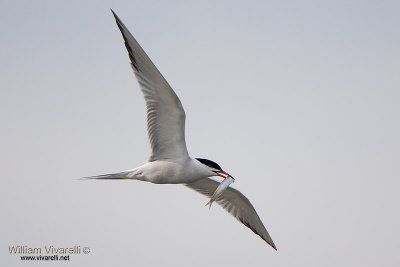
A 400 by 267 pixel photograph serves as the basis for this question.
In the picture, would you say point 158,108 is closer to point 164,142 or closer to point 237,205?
point 164,142

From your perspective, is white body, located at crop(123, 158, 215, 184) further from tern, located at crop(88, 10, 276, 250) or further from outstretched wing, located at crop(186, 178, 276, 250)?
outstretched wing, located at crop(186, 178, 276, 250)

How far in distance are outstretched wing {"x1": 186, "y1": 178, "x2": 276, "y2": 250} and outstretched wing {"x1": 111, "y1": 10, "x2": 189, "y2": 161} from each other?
4.76 feet

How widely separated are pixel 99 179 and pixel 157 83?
5.12 ft

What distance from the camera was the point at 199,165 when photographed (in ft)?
20.9

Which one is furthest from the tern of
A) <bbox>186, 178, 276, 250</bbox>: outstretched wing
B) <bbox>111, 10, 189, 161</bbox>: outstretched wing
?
<bbox>186, 178, 276, 250</bbox>: outstretched wing

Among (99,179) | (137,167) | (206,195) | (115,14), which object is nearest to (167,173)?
(137,167)

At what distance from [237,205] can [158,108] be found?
9.28 ft

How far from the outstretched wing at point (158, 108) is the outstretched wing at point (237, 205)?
145cm

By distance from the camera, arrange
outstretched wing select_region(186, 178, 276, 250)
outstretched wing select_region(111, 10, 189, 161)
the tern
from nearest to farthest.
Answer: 1. outstretched wing select_region(111, 10, 189, 161)
2. the tern
3. outstretched wing select_region(186, 178, 276, 250)

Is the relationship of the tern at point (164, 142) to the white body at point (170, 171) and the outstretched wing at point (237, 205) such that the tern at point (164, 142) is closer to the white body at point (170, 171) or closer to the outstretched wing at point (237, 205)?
the white body at point (170, 171)

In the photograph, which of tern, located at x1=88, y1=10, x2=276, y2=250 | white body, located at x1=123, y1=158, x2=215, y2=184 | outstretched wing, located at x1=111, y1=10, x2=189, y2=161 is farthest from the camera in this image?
white body, located at x1=123, y1=158, x2=215, y2=184

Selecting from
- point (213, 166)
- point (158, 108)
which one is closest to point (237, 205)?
point (213, 166)

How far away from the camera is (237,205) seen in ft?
26.3

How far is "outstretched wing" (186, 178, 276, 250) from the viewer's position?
7703 millimetres
